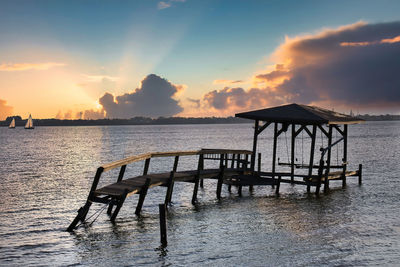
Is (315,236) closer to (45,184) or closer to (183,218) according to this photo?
(183,218)

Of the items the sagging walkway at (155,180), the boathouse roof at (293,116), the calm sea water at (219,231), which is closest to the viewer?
the calm sea water at (219,231)

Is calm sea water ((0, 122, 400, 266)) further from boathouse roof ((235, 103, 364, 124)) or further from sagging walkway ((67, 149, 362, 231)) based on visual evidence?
Answer: boathouse roof ((235, 103, 364, 124))

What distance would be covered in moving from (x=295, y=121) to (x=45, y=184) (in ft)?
56.7

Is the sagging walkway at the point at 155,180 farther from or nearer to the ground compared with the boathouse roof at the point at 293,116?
nearer to the ground

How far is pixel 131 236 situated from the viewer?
14.3 meters

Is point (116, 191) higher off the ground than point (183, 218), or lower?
higher

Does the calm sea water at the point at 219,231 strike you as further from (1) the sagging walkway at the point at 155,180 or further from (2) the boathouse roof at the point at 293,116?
(2) the boathouse roof at the point at 293,116

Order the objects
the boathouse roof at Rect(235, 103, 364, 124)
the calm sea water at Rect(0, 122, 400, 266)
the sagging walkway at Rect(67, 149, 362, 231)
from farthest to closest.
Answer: the boathouse roof at Rect(235, 103, 364, 124) → the sagging walkway at Rect(67, 149, 362, 231) → the calm sea water at Rect(0, 122, 400, 266)

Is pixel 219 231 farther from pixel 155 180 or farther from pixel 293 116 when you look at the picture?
pixel 293 116

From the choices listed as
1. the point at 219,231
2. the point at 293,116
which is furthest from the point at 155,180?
the point at 293,116

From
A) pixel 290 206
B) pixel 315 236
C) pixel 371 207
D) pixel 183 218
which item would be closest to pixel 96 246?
pixel 183 218

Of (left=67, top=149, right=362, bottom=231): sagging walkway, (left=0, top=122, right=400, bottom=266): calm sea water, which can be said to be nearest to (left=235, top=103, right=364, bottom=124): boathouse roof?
(left=67, top=149, right=362, bottom=231): sagging walkway

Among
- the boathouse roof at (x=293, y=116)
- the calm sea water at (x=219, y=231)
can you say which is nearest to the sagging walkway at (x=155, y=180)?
the calm sea water at (x=219, y=231)

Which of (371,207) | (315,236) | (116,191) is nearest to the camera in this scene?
(315,236)
